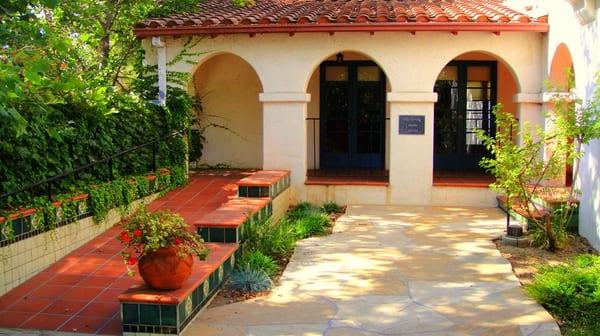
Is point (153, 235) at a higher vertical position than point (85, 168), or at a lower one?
lower

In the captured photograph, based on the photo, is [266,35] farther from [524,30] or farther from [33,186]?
[33,186]

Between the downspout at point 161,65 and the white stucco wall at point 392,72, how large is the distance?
0.15 meters

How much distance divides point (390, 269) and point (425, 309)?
136 centimetres

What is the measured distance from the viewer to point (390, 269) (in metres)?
7.20

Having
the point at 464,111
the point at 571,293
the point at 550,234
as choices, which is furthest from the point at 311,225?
the point at 464,111

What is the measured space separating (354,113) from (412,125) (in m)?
2.34

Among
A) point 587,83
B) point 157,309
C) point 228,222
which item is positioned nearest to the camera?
point 157,309

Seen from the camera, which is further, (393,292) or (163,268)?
(393,292)

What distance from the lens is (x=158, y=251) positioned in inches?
202

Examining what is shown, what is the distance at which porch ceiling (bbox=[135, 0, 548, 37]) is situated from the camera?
1040cm

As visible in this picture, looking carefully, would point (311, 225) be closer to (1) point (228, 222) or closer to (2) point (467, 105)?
(1) point (228, 222)

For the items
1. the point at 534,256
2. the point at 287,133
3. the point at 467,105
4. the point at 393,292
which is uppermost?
the point at 467,105

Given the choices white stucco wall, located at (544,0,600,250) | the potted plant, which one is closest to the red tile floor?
the potted plant

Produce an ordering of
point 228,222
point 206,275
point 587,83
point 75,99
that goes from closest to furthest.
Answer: point 206,275 → point 228,222 → point 75,99 → point 587,83
